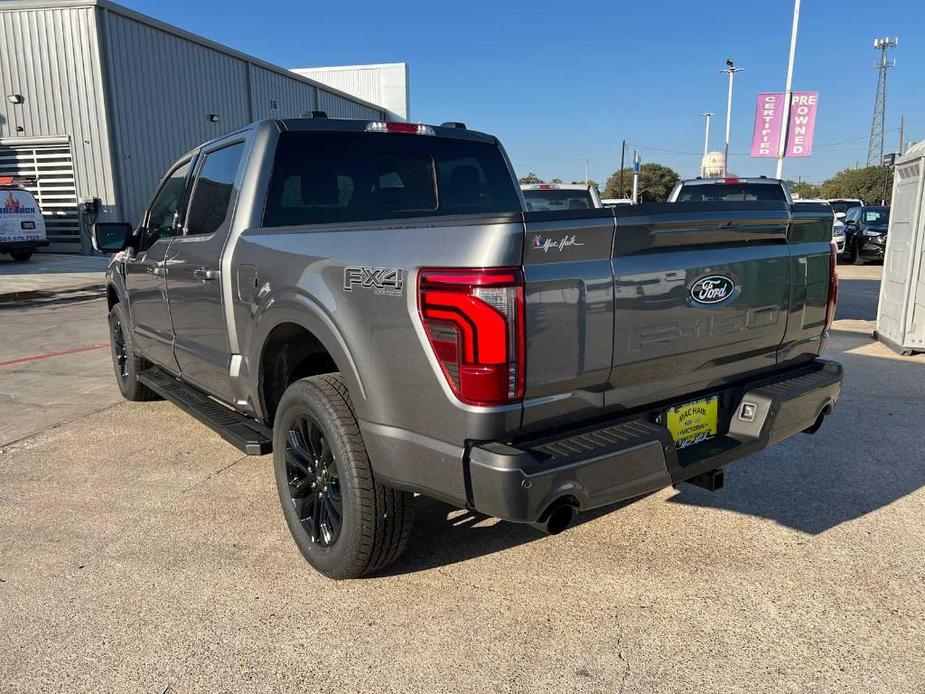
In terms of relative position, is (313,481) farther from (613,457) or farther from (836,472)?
(836,472)

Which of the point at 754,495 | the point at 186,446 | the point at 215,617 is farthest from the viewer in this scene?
the point at 186,446

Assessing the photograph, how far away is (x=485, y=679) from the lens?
2.35m

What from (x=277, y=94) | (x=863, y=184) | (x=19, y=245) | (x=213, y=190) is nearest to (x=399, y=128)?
(x=213, y=190)

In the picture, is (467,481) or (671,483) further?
(671,483)

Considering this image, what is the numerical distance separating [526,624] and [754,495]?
1.73 m

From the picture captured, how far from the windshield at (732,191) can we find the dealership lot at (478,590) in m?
6.06

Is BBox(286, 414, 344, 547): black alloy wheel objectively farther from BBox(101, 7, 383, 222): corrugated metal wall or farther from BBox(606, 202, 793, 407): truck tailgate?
BBox(101, 7, 383, 222): corrugated metal wall

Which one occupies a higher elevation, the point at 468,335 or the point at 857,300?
the point at 468,335

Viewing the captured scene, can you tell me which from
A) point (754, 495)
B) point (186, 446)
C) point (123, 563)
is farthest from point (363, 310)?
point (186, 446)

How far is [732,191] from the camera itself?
9945 mm

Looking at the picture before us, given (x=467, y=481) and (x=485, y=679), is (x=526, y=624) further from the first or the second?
(x=467, y=481)

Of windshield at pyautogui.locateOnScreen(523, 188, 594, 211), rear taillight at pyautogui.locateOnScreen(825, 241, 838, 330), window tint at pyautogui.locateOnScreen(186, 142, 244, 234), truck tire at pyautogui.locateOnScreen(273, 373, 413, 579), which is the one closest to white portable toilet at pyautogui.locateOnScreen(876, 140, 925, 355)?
windshield at pyautogui.locateOnScreen(523, 188, 594, 211)

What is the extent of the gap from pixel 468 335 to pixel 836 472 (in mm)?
2945

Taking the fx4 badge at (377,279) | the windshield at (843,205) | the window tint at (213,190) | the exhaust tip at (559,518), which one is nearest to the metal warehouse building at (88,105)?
the window tint at (213,190)
